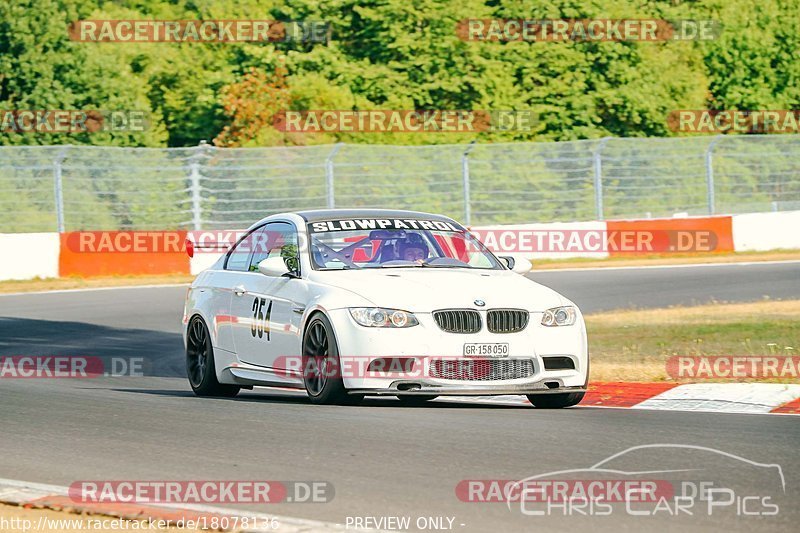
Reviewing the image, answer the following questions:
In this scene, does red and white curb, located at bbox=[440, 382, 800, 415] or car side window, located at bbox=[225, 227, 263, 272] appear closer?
red and white curb, located at bbox=[440, 382, 800, 415]

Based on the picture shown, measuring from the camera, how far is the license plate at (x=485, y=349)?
9.97 metres

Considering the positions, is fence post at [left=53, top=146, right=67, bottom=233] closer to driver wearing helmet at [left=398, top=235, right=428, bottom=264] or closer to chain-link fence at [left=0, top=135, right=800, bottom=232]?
chain-link fence at [left=0, top=135, right=800, bottom=232]

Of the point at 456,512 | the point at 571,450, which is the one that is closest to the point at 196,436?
the point at 571,450

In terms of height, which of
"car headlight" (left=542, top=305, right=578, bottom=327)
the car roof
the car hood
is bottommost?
"car headlight" (left=542, top=305, right=578, bottom=327)

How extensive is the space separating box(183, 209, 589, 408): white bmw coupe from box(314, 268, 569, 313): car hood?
0.01 metres

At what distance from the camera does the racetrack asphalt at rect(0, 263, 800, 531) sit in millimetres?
6582

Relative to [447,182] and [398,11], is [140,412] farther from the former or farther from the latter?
[398,11]

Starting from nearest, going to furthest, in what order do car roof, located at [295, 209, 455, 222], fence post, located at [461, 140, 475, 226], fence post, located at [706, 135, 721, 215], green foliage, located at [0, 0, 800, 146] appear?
car roof, located at [295, 209, 455, 222] → fence post, located at [461, 140, 475, 226] → fence post, located at [706, 135, 721, 215] → green foliage, located at [0, 0, 800, 146]

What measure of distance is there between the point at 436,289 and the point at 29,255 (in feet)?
60.1

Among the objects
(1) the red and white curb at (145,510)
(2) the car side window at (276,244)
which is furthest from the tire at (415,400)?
(1) the red and white curb at (145,510)

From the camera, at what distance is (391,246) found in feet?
36.8

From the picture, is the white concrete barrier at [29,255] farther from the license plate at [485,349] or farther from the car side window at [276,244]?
the license plate at [485,349]

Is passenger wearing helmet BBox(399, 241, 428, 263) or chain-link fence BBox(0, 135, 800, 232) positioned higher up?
chain-link fence BBox(0, 135, 800, 232)

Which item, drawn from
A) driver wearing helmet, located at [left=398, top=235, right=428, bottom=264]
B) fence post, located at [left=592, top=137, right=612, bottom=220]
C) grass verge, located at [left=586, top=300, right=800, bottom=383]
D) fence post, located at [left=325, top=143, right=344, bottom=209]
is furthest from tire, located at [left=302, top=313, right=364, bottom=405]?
fence post, located at [left=592, top=137, right=612, bottom=220]
